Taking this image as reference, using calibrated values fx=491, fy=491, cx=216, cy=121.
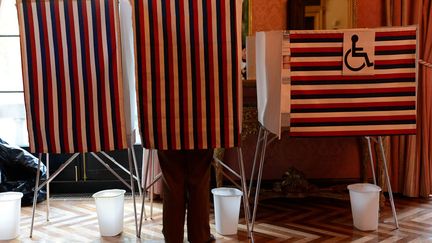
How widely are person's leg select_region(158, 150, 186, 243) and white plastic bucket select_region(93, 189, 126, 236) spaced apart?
1.23 ft

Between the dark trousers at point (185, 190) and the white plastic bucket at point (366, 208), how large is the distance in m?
0.87

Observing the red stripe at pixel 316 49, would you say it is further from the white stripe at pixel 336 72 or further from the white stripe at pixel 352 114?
the white stripe at pixel 352 114

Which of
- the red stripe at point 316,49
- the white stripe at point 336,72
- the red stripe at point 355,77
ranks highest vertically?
the red stripe at point 316,49

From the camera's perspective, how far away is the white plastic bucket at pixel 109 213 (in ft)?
8.46

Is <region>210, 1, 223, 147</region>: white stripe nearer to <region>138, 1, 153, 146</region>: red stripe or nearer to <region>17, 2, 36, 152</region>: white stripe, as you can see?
<region>138, 1, 153, 146</region>: red stripe

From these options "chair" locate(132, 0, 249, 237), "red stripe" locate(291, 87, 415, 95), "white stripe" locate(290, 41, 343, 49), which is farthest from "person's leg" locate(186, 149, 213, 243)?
"white stripe" locate(290, 41, 343, 49)

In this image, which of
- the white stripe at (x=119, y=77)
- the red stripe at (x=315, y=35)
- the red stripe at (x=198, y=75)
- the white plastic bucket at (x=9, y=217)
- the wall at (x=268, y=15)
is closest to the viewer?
the red stripe at (x=198, y=75)

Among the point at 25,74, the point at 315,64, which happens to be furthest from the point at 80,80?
the point at 315,64

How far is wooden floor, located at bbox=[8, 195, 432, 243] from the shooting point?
2566 millimetres

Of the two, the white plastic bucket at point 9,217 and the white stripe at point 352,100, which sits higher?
the white stripe at point 352,100

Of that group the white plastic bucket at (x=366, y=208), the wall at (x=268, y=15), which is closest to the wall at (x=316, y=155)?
the wall at (x=268, y=15)

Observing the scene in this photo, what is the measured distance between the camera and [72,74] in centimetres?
223

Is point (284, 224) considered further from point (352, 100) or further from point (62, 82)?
point (62, 82)

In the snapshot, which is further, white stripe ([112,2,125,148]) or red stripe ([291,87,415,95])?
red stripe ([291,87,415,95])
